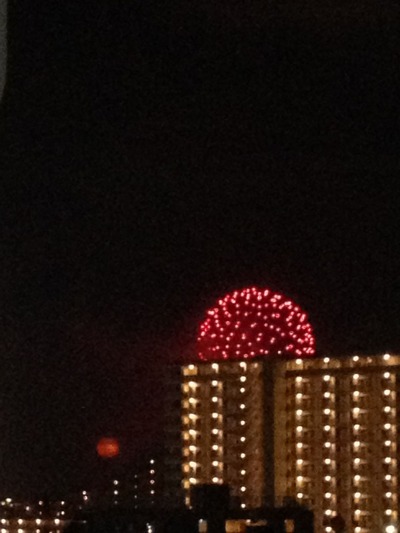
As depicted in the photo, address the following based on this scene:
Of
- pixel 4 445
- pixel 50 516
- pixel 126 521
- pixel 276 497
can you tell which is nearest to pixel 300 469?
pixel 276 497

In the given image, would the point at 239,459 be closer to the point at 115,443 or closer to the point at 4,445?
the point at 115,443

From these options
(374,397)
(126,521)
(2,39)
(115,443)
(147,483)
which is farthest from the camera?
(147,483)

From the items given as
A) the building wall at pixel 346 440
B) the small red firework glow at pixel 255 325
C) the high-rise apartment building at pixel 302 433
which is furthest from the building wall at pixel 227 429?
the small red firework glow at pixel 255 325

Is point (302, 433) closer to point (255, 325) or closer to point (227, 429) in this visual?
point (227, 429)

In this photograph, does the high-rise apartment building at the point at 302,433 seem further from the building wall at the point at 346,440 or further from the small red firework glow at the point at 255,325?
the small red firework glow at the point at 255,325

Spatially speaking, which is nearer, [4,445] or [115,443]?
[4,445]

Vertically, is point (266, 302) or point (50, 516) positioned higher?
point (266, 302)

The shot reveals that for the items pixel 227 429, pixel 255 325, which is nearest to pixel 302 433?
pixel 227 429
